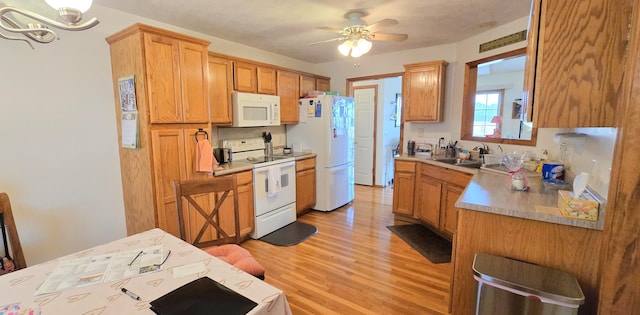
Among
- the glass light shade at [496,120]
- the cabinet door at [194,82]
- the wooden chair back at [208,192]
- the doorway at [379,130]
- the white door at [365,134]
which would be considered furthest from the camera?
the white door at [365,134]

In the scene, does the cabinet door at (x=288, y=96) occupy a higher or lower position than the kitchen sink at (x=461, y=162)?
higher

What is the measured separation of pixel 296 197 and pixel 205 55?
81.3 inches

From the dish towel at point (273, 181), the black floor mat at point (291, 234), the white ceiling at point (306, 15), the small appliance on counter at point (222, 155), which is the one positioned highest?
the white ceiling at point (306, 15)

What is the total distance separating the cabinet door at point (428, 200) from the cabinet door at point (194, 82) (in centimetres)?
258

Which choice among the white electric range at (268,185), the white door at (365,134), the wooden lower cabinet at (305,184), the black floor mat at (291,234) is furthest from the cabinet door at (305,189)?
the white door at (365,134)

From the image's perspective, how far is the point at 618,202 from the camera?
3.40 ft

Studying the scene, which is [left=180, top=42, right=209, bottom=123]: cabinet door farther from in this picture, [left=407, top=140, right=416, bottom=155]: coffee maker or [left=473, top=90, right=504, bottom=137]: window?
[left=473, top=90, right=504, bottom=137]: window

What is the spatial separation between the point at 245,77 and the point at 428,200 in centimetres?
267

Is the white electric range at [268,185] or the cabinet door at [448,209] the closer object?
the cabinet door at [448,209]

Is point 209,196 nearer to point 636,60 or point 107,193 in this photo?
point 107,193

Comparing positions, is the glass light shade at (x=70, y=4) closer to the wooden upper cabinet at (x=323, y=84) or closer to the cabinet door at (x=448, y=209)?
the cabinet door at (x=448, y=209)

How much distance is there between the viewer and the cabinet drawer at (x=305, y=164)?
3.84 meters

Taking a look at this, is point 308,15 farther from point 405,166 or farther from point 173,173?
point 405,166

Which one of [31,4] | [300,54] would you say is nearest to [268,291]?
[31,4]
